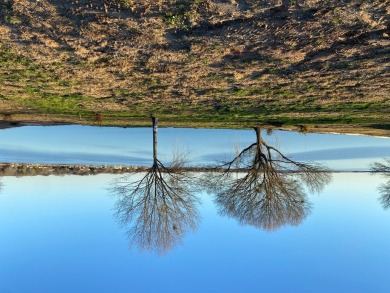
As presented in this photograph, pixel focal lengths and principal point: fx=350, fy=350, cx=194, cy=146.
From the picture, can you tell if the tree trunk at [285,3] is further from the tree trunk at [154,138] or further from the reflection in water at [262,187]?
the reflection in water at [262,187]

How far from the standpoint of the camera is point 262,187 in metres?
21.2

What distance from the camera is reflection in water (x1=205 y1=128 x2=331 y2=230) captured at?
20.9m

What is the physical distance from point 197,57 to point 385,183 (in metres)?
27.2

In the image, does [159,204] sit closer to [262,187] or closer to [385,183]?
[262,187]

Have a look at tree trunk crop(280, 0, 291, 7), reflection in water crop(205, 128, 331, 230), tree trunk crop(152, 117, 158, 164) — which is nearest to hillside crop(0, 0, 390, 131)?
tree trunk crop(280, 0, 291, 7)

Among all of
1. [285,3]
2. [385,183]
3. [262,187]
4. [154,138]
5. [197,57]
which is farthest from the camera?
[385,183]

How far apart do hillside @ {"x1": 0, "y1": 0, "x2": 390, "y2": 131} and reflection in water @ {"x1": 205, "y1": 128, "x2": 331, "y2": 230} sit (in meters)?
5.53

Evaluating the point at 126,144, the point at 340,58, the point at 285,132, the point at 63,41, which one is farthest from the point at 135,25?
the point at 285,132

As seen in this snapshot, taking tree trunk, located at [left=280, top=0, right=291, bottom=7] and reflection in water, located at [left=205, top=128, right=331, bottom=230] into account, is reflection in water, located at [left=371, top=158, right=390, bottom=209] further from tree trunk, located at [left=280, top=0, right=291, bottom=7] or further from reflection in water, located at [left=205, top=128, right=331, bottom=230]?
tree trunk, located at [left=280, top=0, right=291, bottom=7]

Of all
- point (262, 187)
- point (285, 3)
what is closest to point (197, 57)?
point (285, 3)

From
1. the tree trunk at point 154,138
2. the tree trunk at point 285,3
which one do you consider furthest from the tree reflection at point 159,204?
the tree trunk at point 285,3

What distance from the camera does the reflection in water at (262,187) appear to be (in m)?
20.9

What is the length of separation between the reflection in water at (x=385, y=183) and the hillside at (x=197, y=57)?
1230 centimetres

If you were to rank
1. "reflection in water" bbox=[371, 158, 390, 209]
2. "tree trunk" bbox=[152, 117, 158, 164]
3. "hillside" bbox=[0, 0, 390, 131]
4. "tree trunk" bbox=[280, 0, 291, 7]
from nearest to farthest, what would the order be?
"tree trunk" bbox=[280, 0, 291, 7], "hillside" bbox=[0, 0, 390, 131], "tree trunk" bbox=[152, 117, 158, 164], "reflection in water" bbox=[371, 158, 390, 209]
